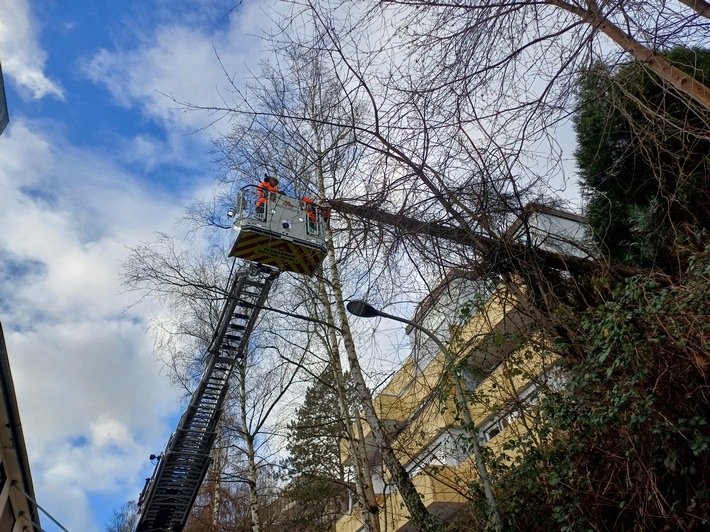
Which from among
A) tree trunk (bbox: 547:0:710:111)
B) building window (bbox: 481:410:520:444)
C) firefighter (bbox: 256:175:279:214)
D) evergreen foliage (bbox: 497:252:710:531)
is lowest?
evergreen foliage (bbox: 497:252:710:531)

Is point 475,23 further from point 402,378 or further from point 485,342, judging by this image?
point 402,378

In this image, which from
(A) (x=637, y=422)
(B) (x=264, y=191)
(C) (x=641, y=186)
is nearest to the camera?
(A) (x=637, y=422)

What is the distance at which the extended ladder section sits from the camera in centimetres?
1079

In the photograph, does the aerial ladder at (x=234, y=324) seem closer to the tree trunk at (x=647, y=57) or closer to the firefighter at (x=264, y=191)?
the firefighter at (x=264, y=191)

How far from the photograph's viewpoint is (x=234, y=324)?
37.3ft

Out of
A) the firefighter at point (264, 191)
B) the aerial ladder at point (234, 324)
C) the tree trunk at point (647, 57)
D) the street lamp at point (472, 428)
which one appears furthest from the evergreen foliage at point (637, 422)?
the firefighter at point (264, 191)

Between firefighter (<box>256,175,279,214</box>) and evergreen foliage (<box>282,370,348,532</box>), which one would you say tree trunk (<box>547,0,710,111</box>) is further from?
evergreen foliage (<box>282,370,348,532</box>)

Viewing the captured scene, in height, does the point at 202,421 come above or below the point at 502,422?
above

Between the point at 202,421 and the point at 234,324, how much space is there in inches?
113

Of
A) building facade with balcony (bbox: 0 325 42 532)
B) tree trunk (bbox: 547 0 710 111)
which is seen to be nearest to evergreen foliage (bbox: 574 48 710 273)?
tree trunk (bbox: 547 0 710 111)

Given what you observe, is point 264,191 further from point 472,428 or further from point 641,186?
point 641,186

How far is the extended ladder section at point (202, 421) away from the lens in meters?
10.8

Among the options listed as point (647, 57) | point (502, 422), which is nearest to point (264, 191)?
point (502, 422)

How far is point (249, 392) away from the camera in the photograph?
1423 centimetres
